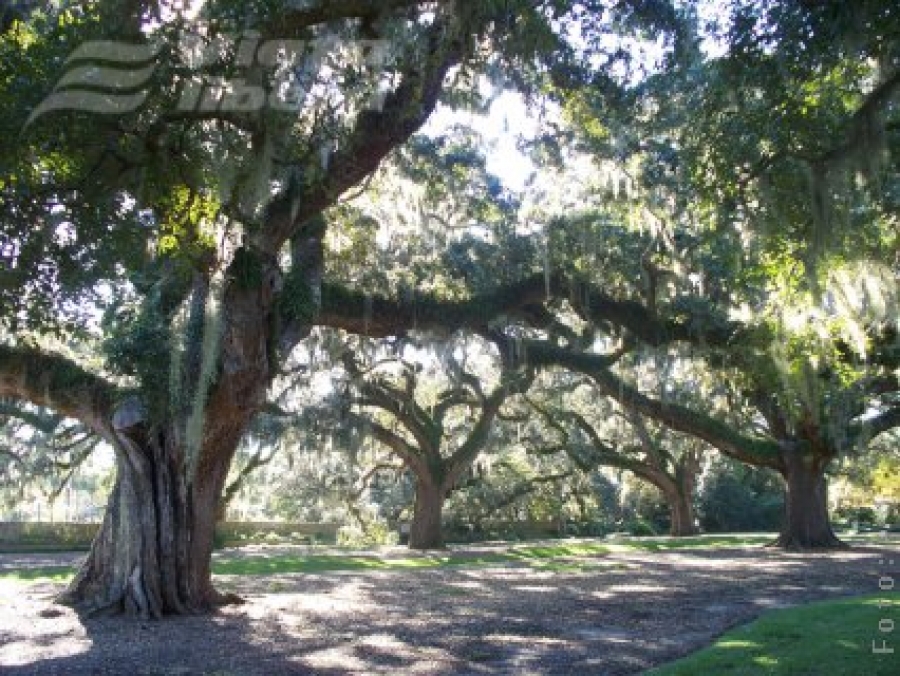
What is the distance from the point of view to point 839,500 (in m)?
38.6

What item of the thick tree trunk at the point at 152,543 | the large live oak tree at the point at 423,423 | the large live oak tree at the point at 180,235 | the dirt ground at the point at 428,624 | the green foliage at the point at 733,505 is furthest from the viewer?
the green foliage at the point at 733,505

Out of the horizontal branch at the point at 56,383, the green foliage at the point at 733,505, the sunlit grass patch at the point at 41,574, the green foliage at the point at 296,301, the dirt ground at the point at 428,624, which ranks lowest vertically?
the dirt ground at the point at 428,624

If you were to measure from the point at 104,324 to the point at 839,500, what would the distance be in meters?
35.8

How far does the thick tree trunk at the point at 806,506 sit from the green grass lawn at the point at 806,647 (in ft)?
42.9

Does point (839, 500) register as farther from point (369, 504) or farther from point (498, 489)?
point (369, 504)

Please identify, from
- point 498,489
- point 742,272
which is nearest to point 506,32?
point 742,272

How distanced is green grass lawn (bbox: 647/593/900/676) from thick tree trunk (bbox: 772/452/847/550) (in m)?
13.1

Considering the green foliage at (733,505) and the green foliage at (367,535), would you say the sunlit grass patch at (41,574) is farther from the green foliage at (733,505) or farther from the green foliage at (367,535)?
the green foliage at (733,505)

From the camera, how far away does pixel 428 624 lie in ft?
30.8

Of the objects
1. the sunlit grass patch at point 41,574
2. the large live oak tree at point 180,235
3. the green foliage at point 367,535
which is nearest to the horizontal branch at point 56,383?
the large live oak tree at point 180,235

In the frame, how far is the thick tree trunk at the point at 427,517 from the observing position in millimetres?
23438

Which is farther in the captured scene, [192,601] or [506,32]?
[192,601]

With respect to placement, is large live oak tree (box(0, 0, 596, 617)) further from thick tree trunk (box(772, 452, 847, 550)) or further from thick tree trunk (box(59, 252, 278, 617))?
thick tree trunk (box(772, 452, 847, 550))

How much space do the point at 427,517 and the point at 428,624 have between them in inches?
561
